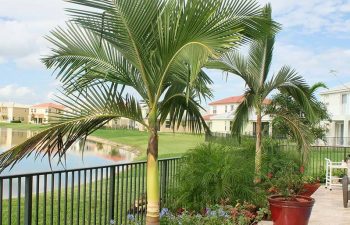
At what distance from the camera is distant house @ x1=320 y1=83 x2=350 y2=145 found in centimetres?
3319

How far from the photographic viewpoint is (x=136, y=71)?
171 inches

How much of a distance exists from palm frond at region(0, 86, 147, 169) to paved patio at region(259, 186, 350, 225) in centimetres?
329

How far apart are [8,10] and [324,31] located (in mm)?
8442

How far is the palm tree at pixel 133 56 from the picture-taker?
11.5ft

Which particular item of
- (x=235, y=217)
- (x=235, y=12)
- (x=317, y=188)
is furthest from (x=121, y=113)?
(x=317, y=188)

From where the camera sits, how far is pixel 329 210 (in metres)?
7.40

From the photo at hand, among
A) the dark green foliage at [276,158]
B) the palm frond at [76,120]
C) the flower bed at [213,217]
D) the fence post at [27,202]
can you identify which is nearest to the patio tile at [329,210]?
the dark green foliage at [276,158]

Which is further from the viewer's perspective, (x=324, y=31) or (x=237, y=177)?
(x=324, y=31)

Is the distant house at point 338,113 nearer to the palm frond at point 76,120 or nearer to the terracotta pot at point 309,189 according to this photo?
the terracotta pot at point 309,189

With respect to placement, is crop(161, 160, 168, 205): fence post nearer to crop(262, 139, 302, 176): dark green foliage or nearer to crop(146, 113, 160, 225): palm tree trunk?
crop(146, 113, 160, 225): palm tree trunk

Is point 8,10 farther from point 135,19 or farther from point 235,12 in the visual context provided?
point 235,12

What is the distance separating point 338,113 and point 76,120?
34359mm

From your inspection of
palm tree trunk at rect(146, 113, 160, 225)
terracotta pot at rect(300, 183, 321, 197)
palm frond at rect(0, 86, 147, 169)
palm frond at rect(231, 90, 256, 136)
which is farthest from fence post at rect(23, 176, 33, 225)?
terracotta pot at rect(300, 183, 321, 197)

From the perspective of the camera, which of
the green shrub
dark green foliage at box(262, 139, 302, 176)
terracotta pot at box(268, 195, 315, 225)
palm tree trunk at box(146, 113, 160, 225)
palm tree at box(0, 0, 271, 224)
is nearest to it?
palm tree at box(0, 0, 271, 224)
